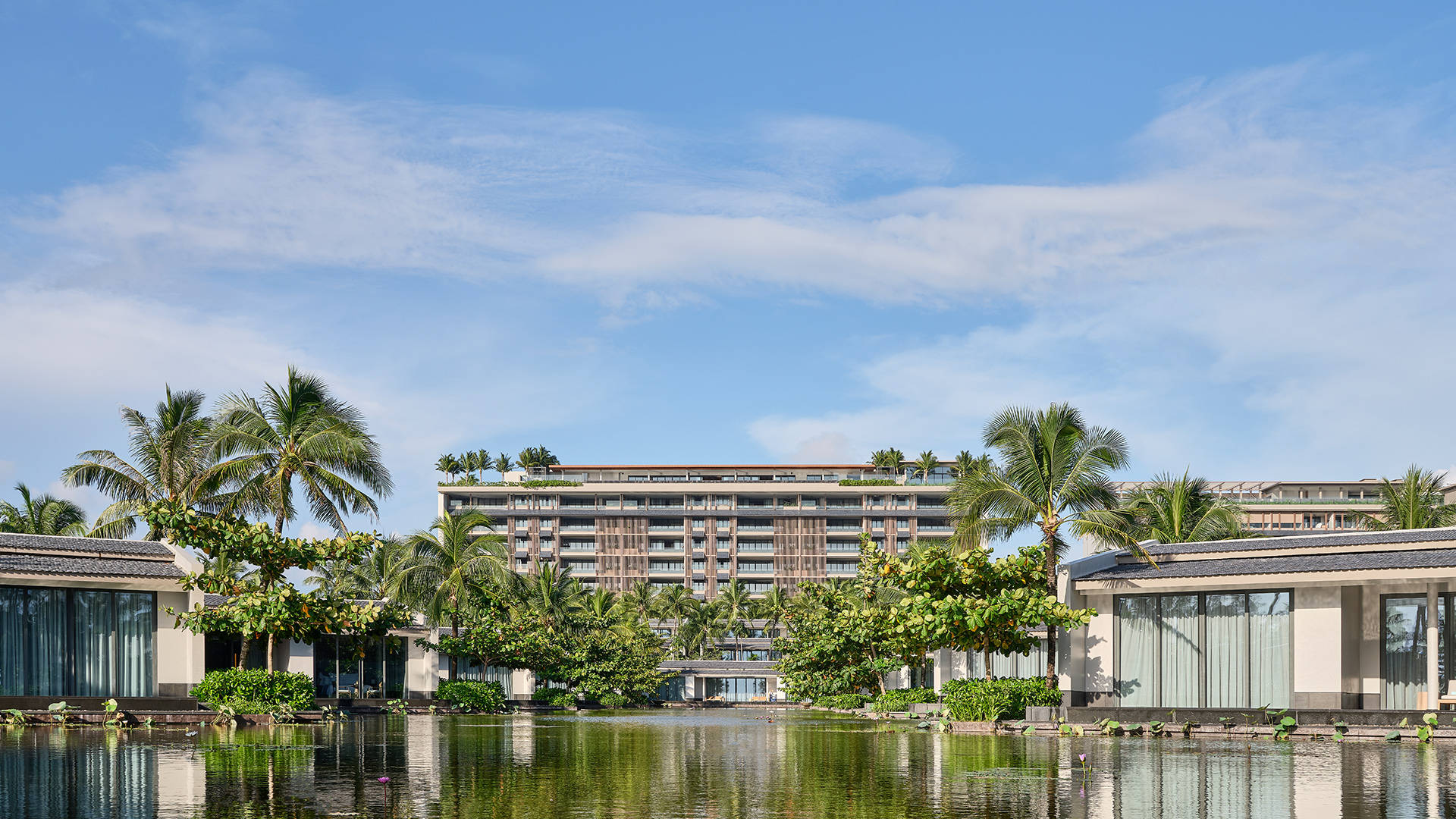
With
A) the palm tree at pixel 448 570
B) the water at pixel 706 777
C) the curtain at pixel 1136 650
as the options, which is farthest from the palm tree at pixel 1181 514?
the palm tree at pixel 448 570

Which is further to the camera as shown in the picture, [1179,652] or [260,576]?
→ [260,576]

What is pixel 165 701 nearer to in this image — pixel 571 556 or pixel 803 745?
pixel 803 745

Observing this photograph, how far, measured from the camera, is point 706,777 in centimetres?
1897

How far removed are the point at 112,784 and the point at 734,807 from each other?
7.65 m

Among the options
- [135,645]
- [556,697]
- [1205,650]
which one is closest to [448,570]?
[556,697]

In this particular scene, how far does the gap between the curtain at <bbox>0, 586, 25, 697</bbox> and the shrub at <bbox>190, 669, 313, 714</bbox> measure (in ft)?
15.1

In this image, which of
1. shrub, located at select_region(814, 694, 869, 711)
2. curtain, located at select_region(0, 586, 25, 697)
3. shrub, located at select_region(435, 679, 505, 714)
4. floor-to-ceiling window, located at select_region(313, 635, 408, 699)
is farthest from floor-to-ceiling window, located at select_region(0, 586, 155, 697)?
shrub, located at select_region(814, 694, 869, 711)

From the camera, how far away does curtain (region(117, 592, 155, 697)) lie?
41.5 metres

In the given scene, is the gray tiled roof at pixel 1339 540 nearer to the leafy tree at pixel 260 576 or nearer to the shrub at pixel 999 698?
the shrub at pixel 999 698

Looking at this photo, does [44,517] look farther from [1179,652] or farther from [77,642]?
[1179,652]

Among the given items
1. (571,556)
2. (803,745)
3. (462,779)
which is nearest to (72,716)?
(803,745)

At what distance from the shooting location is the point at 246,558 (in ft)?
136

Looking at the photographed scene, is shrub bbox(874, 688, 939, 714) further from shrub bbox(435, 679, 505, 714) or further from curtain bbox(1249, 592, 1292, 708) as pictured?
shrub bbox(435, 679, 505, 714)

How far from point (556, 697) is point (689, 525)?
3139 inches
